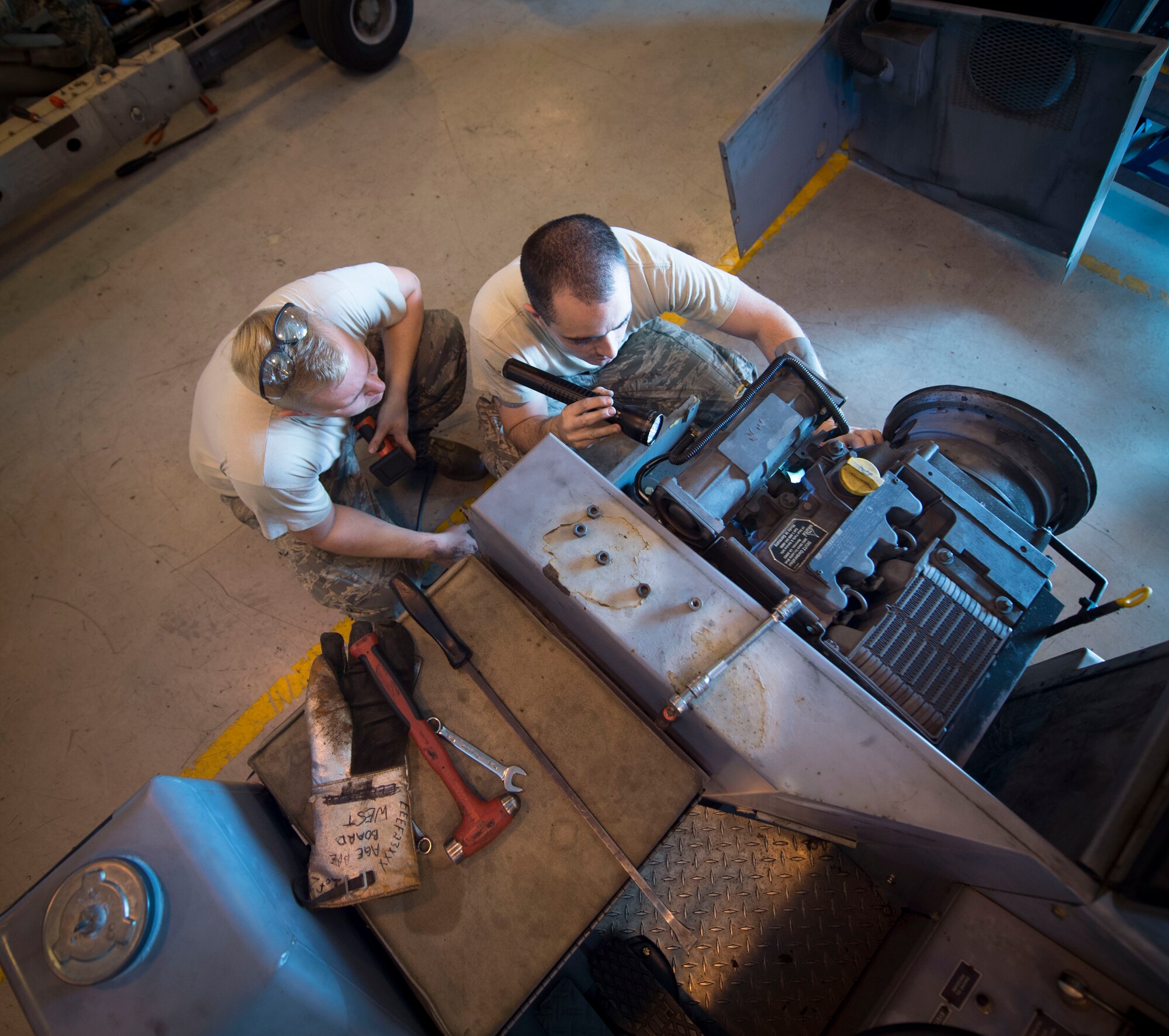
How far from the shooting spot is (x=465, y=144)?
3223 millimetres

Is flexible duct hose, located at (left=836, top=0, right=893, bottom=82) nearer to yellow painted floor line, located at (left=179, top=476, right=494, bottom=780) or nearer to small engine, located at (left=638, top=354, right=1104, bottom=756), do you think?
small engine, located at (left=638, top=354, right=1104, bottom=756)

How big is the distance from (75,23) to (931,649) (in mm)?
4176

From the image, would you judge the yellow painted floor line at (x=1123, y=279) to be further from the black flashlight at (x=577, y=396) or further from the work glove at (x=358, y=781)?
the work glove at (x=358, y=781)

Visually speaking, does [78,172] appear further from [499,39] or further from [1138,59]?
[1138,59]

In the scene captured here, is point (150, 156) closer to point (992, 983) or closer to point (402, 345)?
point (402, 345)

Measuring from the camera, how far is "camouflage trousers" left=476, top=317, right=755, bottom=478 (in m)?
1.92

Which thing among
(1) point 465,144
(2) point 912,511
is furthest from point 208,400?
(1) point 465,144

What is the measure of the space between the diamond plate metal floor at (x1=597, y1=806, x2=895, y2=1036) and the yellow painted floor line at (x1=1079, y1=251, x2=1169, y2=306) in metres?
2.45

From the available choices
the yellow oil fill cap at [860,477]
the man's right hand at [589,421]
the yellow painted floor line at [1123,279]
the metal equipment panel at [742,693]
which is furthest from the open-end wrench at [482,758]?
the yellow painted floor line at [1123,279]

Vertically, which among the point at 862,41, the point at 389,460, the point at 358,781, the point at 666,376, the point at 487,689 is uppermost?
the point at 862,41

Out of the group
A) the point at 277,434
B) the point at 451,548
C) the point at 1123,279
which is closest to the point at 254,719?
the point at 451,548

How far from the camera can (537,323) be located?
177 centimetres

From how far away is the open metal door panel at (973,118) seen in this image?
6.66ft

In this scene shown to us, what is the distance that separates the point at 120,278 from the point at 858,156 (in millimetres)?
3315
